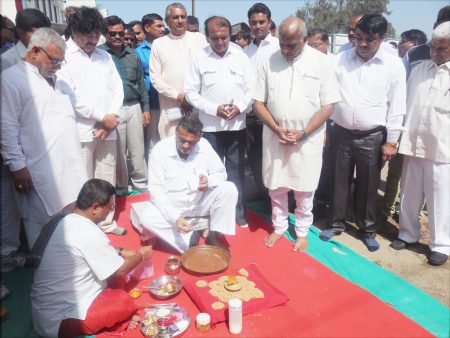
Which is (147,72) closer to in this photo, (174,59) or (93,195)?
(174,59)

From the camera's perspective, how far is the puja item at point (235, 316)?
241cm

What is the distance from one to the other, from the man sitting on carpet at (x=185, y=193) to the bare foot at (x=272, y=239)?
43 cm

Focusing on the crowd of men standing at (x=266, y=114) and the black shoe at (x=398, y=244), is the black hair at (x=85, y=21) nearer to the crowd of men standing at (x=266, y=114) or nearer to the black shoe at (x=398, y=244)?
the crowd of men standing at (x=266, y=114)

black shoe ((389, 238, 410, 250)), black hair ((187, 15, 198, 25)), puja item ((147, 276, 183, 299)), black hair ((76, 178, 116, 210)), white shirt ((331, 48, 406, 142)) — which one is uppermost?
black hair ((187, 15, 198, 25))

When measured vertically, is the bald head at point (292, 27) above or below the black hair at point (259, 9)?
below

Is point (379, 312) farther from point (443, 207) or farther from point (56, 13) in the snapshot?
point (56, 13)

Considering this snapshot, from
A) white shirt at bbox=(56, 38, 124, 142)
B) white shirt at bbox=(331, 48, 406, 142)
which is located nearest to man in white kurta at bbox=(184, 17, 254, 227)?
white shirt at bbox=(56, 38, 124, 142)

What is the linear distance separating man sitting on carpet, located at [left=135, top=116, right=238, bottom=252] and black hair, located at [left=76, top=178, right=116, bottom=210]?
96cm

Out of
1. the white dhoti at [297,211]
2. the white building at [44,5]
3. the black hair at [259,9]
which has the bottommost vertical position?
the white dhoti at [297,211]

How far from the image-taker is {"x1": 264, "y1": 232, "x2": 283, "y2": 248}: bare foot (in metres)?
3.69

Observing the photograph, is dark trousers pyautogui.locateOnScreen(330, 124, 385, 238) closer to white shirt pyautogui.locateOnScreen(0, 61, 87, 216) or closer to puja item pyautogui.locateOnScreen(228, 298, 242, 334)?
puja item pyautogui.locateOnScreen(228, 298, 242, 334)

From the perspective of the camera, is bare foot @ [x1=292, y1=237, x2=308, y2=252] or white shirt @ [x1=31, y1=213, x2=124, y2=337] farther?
bare foot @ [x1=292, y1=237, x2=308, y2=252]

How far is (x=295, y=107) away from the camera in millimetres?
3305

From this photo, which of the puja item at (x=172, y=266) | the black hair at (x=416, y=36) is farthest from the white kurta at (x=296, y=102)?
the black hair at (x=416, y=36)
